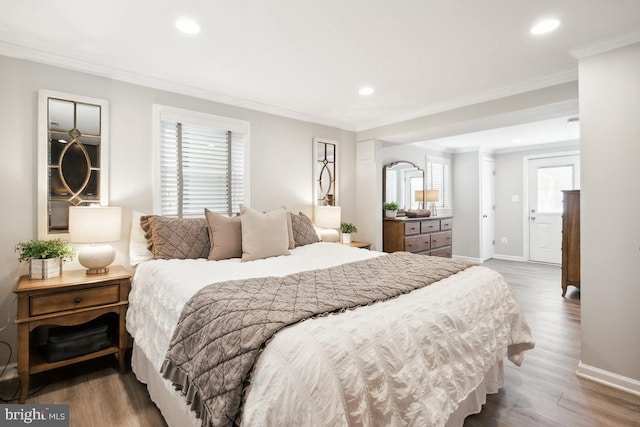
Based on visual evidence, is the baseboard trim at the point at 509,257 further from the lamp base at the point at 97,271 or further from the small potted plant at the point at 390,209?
the lamp base at the point at 97,271

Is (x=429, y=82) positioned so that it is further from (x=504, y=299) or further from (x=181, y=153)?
(x=181, y=153)

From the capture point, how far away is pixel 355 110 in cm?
390

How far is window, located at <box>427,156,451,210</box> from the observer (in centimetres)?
629

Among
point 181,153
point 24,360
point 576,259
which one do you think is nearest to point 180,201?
point 181,153

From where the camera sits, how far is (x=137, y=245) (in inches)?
107

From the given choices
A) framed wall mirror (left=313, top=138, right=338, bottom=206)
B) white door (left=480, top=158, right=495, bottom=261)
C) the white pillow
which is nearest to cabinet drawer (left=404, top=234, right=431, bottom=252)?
framed wall mirror (left=313, top=138, right=338, bottom=206)

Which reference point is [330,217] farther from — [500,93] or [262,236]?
[500,93]

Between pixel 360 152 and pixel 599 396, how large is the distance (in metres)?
3.50

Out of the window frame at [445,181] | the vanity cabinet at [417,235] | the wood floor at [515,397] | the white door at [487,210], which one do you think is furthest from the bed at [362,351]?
the white door at [487,210]

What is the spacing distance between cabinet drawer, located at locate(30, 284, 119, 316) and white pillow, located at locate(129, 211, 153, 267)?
0.33 m

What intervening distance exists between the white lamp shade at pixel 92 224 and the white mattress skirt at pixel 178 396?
0.84 metres

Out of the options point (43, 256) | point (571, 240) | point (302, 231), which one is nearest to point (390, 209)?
point (302, 231)

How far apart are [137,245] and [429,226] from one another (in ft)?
13.8

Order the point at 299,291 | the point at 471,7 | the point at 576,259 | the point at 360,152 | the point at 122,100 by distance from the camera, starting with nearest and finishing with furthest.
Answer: the point at 299,291 → the point at 471,7 → the point at 122,100 → the point at 576,259 → the point at 360,152
